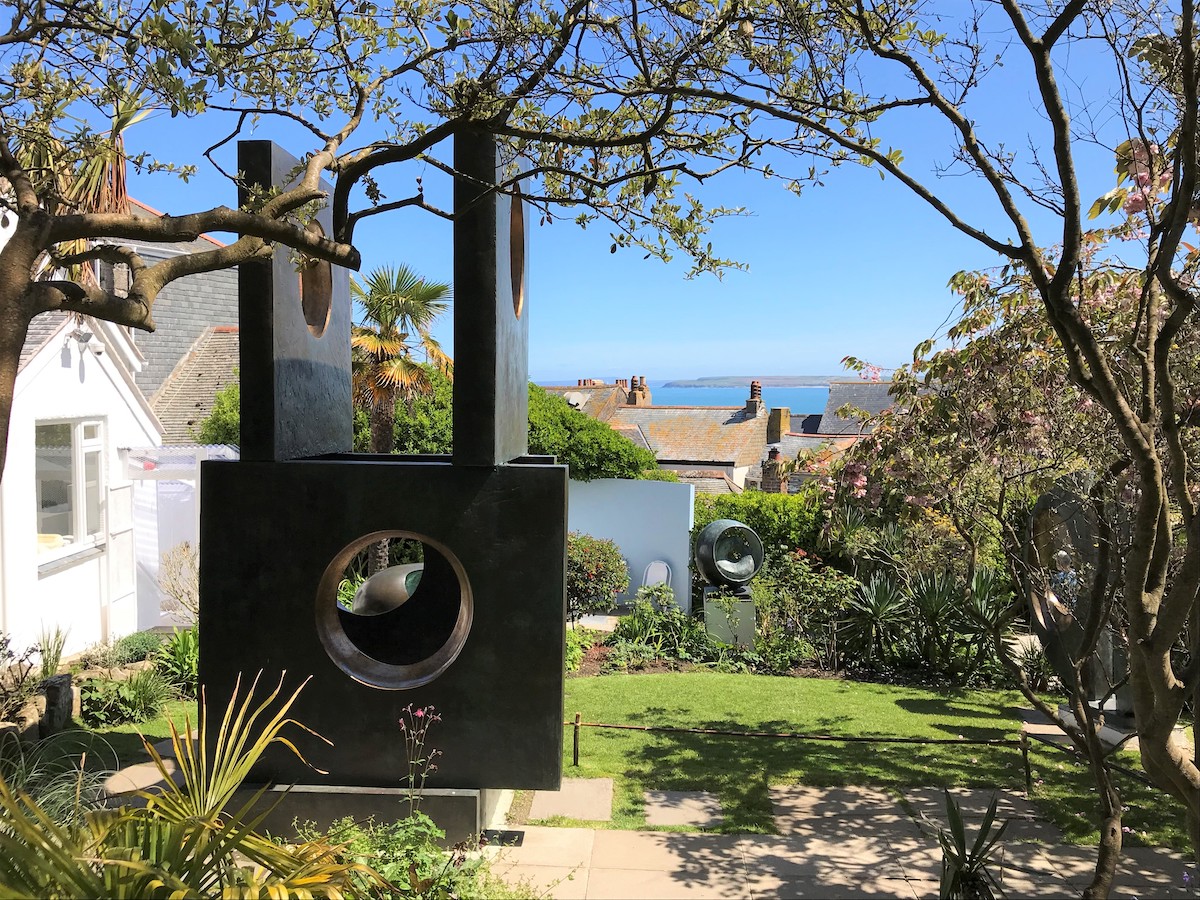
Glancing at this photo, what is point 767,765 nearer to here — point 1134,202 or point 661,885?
point 661,885

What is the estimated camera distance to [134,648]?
1035cm

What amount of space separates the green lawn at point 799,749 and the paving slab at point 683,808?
0.32ft

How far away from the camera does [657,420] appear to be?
31172 mm

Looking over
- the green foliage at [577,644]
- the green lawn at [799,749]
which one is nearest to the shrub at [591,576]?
the green foliage at [577,644]

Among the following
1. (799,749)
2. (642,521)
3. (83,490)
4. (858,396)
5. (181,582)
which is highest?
(858,396)

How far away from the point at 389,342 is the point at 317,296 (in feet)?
24.3

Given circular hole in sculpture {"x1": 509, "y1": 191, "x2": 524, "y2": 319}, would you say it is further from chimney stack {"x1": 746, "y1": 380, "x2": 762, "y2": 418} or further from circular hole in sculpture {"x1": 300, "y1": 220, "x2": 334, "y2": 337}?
chimney stack {"x1": 746, "y1": 380, "x2": 762, "y2": 418}

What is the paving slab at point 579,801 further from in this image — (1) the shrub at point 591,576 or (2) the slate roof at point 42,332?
(2) the slate roof at point 42,332

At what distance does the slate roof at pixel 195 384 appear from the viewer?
20391mm

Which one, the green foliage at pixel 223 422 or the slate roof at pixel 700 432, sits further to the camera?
the slate roof at pixel 700 432

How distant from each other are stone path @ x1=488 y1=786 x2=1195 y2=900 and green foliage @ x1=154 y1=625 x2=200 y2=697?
4.97 metres

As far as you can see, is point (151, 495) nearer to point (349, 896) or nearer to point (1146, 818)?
point (349, 896)

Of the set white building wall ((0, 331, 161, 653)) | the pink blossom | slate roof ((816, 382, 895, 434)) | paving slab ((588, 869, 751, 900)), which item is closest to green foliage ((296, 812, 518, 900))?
paving slab ((588, 869, 751, 900))

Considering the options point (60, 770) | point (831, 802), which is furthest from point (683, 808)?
point (60, 770)
